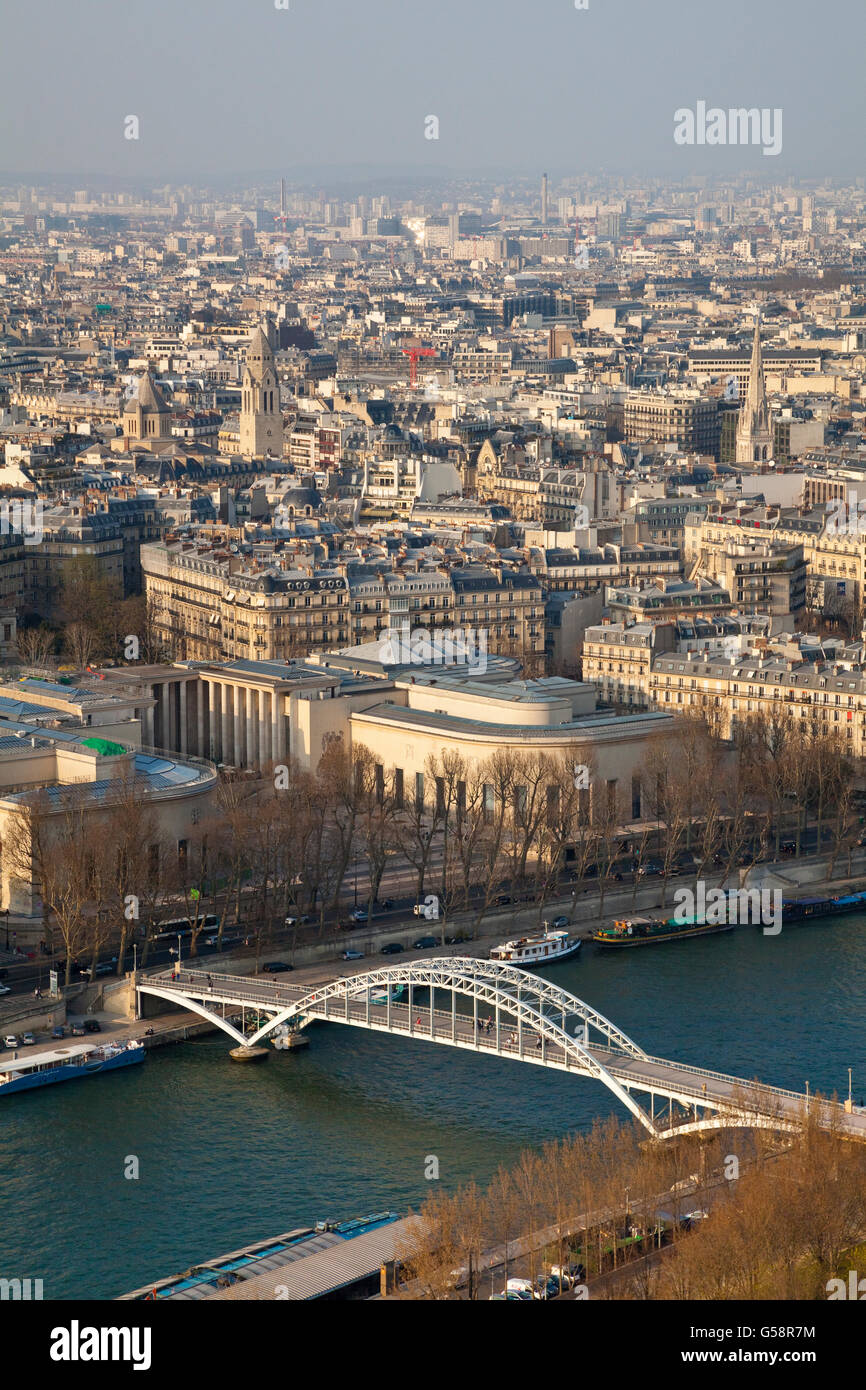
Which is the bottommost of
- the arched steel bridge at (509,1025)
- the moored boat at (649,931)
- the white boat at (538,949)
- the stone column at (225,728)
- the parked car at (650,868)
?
the moored boat at (649,931)

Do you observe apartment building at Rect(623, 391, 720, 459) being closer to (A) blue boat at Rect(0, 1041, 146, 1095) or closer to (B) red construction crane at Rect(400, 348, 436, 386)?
(B) red construction crane at Rect(400, 348, 436, 386)

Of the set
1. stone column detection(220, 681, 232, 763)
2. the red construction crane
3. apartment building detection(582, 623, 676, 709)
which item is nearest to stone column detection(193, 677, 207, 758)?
stone column detection(220, 681, 232, 763)

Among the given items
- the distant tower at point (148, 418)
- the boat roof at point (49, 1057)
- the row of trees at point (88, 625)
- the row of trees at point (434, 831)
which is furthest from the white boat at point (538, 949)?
the distant tower at point (148, 418)

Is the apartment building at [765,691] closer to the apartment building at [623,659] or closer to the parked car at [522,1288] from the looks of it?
the apartment building at [623,659]

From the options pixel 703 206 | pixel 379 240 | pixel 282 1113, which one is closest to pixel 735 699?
pixel 282 1113

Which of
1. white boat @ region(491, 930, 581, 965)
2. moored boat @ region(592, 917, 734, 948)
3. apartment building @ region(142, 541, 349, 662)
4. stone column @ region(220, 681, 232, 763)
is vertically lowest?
moored boat @ region(592, 917, 734, 948)

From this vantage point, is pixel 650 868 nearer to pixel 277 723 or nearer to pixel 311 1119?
pixel 277 723

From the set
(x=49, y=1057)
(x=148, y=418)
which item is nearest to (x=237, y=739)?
(x=49, y=1057)
